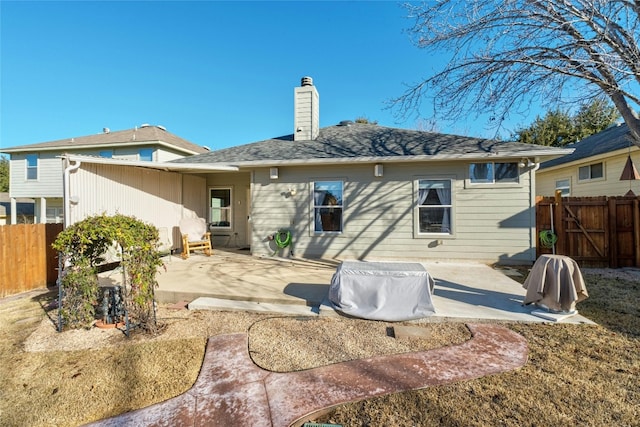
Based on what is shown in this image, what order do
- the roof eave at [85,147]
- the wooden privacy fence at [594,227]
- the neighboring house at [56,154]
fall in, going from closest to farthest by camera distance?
1. the wooden privacy fence at [594,227]
2. the roof eave at [85,147]
3. the neighboring house at [56,154]

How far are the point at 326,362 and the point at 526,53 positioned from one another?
6.45m

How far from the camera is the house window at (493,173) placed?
702 cm

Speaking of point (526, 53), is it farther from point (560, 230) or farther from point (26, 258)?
point (26, 258)

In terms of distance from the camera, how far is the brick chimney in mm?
8961

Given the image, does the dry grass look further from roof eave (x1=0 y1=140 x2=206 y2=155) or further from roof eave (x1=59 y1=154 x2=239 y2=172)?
roof eave (x1=0 y1=140 x2=206 y2=155)

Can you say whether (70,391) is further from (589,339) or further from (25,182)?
(25,182)

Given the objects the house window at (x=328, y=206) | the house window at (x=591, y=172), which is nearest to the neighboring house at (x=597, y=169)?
the house window at (x=591, y=172)

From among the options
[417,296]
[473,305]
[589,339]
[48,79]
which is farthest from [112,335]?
[48,79]

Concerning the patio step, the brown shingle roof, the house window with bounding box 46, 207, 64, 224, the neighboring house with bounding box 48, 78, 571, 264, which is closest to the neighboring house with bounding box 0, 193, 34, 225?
the house window with bounding box 46, 207, 64, 224

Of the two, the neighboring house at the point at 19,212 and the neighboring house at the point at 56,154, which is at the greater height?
the neighboring house at the point at 56,154

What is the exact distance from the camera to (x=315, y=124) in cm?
938

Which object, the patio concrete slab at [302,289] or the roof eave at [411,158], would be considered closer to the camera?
the patio concrete slab at [302,289]

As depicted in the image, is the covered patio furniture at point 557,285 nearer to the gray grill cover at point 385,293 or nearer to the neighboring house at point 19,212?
the gray grill cover at point 385,293

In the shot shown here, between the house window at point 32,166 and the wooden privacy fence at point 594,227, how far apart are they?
71.7ft
